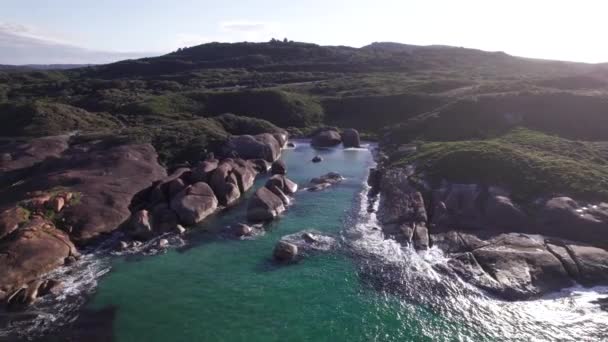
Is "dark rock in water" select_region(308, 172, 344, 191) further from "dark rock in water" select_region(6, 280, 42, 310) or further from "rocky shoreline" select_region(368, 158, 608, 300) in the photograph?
"dark rock in water" select_region(6, 280, 42, 310)

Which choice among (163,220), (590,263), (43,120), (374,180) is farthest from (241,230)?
(43,120)

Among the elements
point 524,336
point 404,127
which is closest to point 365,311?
point 524,336

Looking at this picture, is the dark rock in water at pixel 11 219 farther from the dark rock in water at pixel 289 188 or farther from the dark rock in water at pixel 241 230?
the dark rock in water at pixel 289 188

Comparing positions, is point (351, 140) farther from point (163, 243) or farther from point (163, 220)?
point (163, 243)

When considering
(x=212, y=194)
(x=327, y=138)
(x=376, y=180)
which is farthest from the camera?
(x=327, y=138)

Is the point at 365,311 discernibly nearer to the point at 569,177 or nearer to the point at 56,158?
the point at 569,177

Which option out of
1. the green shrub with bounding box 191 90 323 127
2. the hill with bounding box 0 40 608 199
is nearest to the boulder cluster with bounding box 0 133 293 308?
the hill with bounding box 0 40 608 199
